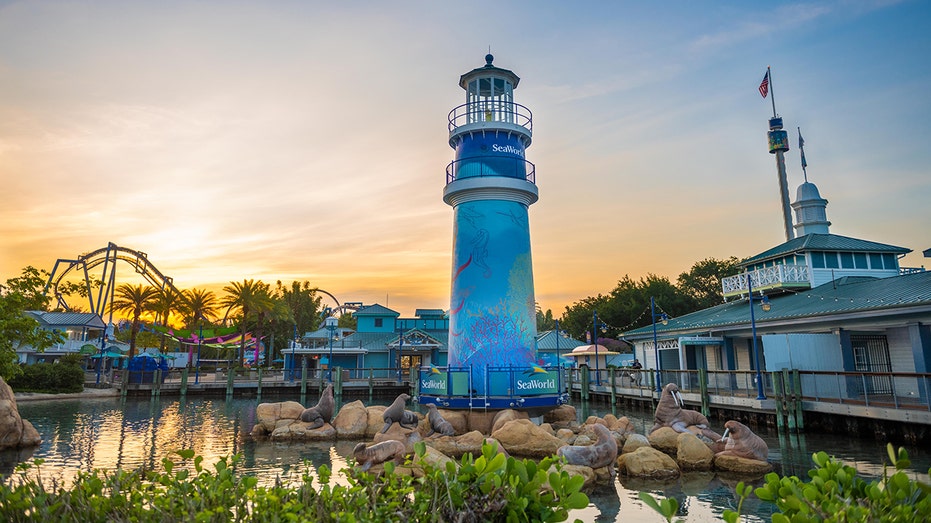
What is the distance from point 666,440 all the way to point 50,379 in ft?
143

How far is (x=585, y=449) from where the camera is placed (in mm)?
15406

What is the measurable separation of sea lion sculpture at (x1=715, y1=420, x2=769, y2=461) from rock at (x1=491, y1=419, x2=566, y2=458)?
485cm

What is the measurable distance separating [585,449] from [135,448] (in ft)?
54.2

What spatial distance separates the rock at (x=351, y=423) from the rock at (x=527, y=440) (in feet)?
25.1

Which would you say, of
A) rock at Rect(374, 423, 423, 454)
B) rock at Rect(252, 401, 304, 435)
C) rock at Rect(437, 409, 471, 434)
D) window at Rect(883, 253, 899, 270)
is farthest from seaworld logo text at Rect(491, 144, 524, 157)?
window at Rect(883, 253, 899, 270)

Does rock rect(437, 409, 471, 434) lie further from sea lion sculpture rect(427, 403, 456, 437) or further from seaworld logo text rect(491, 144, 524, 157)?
seaworld logo text rect(491, 144, 524, 157)

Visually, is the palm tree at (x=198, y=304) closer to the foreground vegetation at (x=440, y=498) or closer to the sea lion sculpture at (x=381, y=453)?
the sea lion sculpture at (x=381, y=453)

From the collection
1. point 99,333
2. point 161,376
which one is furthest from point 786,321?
point 99,333

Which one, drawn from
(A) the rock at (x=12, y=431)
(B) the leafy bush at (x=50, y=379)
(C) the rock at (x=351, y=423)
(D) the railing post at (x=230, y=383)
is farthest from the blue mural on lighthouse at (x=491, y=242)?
(B) the leafy bush at (x=50, y=379)

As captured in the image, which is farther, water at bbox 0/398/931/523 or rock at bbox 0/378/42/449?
rock at bbox 0/378/42/449

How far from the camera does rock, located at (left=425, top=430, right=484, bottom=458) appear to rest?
18219 mm

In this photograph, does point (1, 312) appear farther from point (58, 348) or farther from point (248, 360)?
point (248, 360)

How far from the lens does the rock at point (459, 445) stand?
59.8 feet

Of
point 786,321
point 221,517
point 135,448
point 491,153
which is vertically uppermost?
point 491,153
